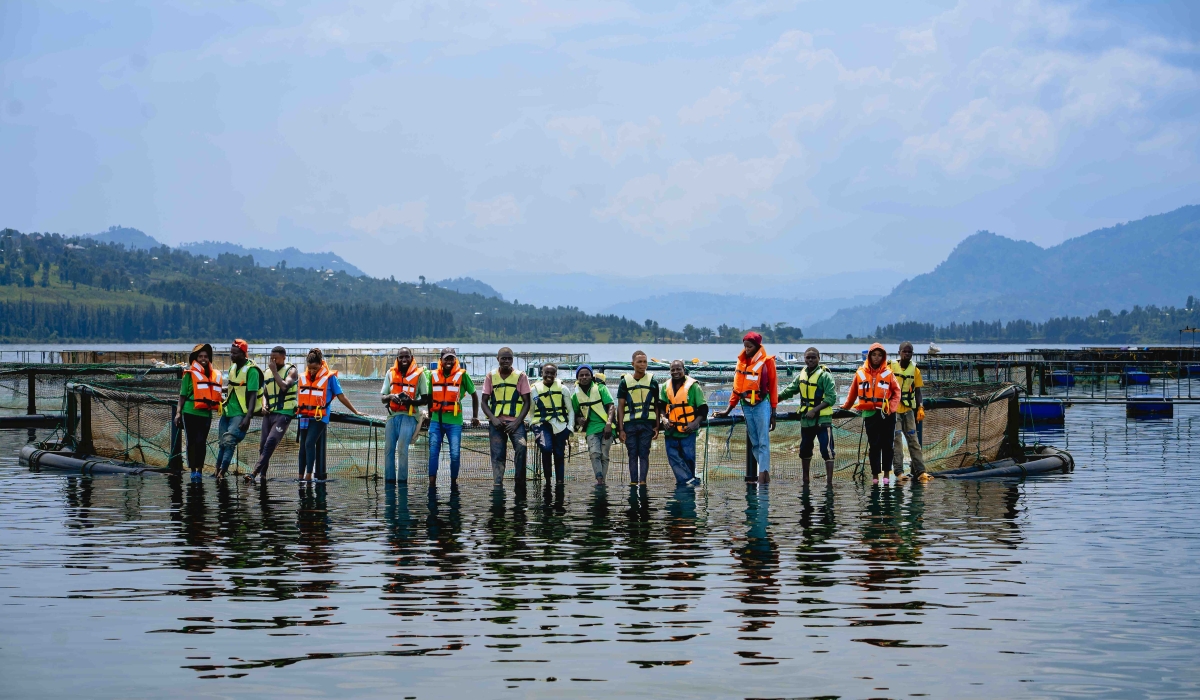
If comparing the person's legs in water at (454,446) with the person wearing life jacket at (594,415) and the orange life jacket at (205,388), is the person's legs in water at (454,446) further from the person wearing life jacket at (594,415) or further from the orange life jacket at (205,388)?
the orange life jacket at (205,388)

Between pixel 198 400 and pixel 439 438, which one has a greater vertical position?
pixel 198 400

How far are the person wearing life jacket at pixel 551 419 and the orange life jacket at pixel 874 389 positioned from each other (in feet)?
16.9

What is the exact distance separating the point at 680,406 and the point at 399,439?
5.32 meters

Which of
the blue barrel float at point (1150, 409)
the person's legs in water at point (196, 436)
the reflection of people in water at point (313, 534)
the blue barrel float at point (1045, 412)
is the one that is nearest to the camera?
the reflection of people in water at point (313, 534)

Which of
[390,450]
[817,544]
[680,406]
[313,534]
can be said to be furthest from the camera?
[390,450]

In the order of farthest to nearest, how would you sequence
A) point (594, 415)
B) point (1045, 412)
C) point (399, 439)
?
point (1045, 412) < point (399, 439) < point (594, 415)

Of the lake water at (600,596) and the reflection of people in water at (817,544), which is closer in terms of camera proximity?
the lake water at (600,596)

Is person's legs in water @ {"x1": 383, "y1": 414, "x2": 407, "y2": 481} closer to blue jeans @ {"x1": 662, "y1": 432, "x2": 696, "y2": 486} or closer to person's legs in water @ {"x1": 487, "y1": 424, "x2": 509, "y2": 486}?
person's legs in water @ {"x1": 487, "y1": 424, "x2": 509, "y2": 486}

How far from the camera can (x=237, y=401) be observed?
22812 mm

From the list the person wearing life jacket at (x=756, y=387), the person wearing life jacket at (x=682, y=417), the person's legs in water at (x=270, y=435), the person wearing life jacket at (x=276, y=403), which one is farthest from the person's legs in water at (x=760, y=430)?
the person's legs in water at (x=270, y=435)

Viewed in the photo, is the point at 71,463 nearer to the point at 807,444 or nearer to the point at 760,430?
the point at 760,430

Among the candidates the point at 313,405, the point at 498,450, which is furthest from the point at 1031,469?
the point at 313,405

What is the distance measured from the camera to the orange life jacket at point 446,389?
21734mm

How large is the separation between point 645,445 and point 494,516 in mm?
4580
